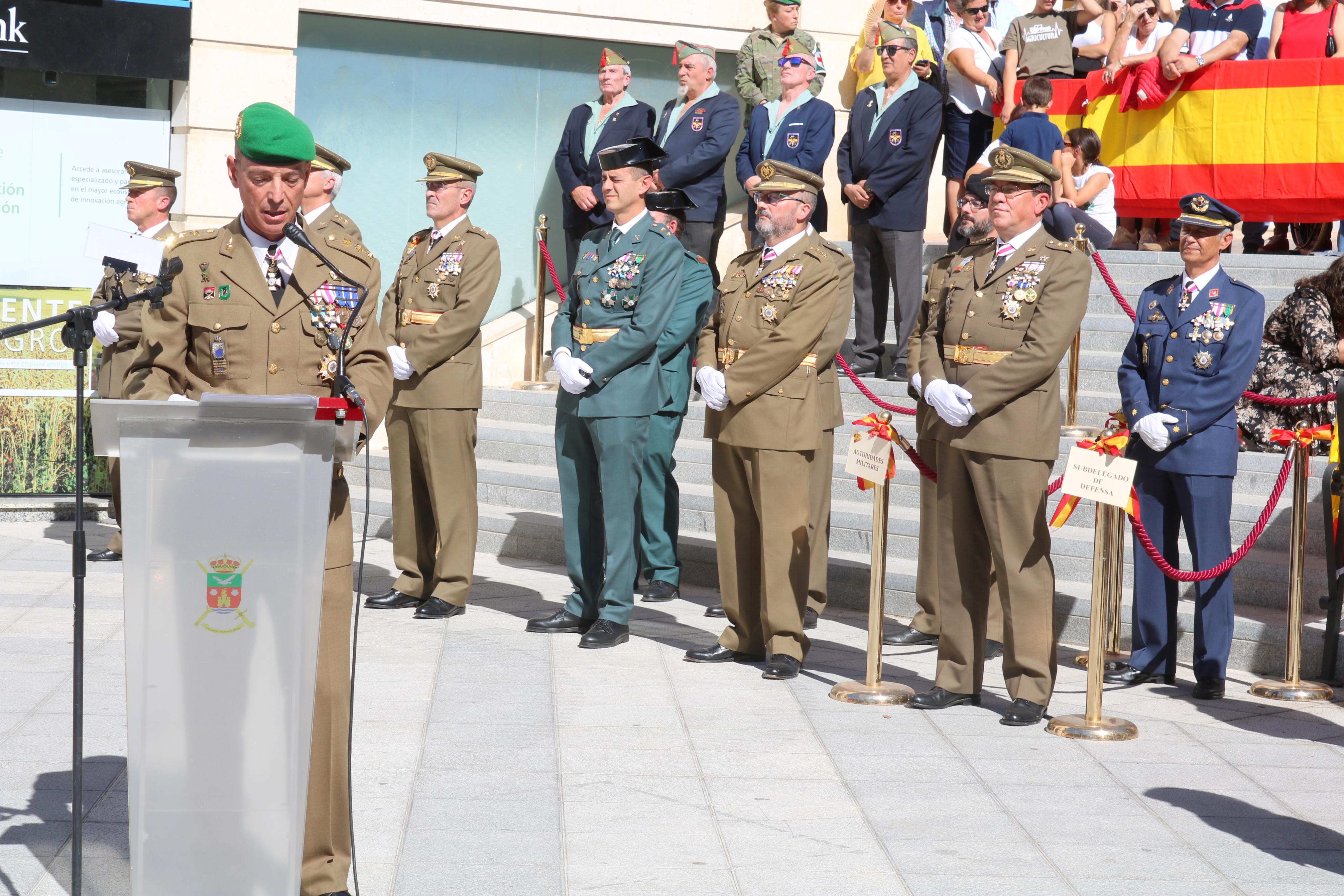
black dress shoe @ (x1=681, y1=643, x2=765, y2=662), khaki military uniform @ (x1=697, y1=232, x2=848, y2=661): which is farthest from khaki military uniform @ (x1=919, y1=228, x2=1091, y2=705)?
black dress shoe @ (x1=681, y1=643, x2=765, y2=662)

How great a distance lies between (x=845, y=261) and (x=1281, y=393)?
2404mm

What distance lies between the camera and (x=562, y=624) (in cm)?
729

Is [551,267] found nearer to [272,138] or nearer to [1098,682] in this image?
[1098,682]

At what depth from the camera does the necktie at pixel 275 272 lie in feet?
12.0

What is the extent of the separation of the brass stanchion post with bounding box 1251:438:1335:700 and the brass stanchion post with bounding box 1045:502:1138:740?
3.39ft

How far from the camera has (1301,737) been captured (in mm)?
5777

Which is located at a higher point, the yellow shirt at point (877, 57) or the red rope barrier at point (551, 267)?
the yellow shirt at point (877, 57)

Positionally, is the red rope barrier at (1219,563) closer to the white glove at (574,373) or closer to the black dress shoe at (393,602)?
the white glove at (574,373)

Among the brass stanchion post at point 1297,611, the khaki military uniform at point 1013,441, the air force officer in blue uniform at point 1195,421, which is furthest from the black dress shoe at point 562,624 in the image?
the brass stanchion post at point 1297,611

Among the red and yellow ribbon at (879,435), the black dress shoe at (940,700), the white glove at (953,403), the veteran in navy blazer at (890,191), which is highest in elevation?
the veteran in navy blazer at (890,191)

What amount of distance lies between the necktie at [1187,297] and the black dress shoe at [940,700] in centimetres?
193

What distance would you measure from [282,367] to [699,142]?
7884 mm

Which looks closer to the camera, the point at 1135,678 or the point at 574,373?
the point at 1135,678

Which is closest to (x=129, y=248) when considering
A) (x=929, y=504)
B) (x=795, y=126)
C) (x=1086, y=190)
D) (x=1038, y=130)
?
(x=929, y=504)
